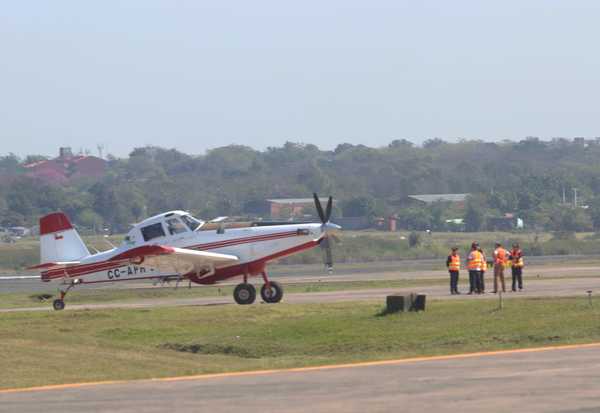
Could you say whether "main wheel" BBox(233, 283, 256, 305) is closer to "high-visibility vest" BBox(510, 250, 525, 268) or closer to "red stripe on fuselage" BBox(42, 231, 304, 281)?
"red stripe on fuselage" BBox(42, 231, 304, 281)

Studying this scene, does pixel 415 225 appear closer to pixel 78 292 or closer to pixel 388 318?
pixel 78 292

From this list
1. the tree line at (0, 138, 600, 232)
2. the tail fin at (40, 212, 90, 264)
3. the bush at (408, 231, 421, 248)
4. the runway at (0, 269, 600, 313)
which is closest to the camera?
the runway at (0, 269, 600, 313)

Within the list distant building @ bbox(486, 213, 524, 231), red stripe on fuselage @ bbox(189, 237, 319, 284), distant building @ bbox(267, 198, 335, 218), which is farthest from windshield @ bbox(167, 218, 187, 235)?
distant building @ bbox(486, 213, 524, 231)

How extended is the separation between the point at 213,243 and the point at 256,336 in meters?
8.91

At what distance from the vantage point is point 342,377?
55.9 ft

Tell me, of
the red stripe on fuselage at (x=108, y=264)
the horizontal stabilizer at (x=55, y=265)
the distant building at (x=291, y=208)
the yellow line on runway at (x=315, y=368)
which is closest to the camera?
the yellow line on runway at (x=315, y=368)

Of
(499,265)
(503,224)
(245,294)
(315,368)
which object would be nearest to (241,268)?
(245,294)

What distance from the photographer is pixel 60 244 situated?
118 ft

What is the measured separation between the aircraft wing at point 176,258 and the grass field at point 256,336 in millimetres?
2535

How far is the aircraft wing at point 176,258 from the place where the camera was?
1292 inches

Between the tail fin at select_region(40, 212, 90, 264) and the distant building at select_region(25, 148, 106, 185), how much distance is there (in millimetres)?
143609

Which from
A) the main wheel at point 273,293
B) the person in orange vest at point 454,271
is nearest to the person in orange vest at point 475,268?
the person in orange vest at point 454,271

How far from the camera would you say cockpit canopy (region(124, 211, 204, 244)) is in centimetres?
3419

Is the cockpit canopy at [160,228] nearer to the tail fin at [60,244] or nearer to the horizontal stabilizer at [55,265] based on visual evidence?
the horizontal stabilizer at [55,265]
